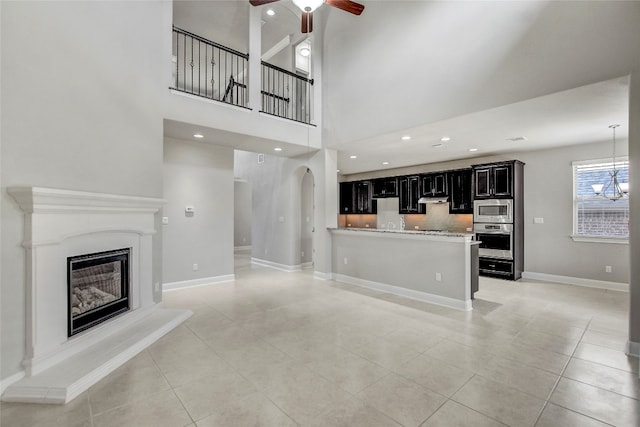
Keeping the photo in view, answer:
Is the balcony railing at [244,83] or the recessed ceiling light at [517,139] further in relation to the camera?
the balcony railing at [244,83]

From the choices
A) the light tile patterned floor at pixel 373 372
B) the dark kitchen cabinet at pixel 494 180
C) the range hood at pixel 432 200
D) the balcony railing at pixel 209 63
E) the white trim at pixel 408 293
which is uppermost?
the balcony railing at pixel 209 63

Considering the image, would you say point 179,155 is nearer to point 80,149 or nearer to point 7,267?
point 80,149

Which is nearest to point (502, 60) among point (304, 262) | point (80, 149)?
point (80, 149)

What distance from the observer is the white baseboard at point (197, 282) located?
5203 millimetres

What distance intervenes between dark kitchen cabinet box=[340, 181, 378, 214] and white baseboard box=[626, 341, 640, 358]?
6499 millimetres

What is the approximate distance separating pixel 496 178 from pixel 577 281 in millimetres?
2428

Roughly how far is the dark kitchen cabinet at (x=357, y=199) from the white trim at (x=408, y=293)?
3624 millimetres

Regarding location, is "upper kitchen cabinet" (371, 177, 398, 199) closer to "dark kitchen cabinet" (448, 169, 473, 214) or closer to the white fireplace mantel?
"dark kitchen cabinet" (448, 169, 473, 214)

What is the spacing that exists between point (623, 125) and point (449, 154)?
272 cm

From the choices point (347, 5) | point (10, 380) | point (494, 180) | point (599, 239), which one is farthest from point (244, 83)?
point (599, 239)

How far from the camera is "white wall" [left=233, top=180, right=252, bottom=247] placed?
10.9 metres

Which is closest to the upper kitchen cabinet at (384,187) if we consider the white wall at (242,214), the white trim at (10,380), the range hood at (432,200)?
the range hood at (432,200)

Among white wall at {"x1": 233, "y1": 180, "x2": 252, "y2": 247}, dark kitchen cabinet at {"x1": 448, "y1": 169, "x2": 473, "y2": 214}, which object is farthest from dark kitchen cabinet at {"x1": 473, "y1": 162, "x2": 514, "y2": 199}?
white wall at {"x1": 233, "y1": 180, "x2": 252, "y2": 247}

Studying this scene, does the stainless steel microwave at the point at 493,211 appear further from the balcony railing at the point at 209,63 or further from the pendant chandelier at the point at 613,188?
the balcony railing at the point at 209,63
